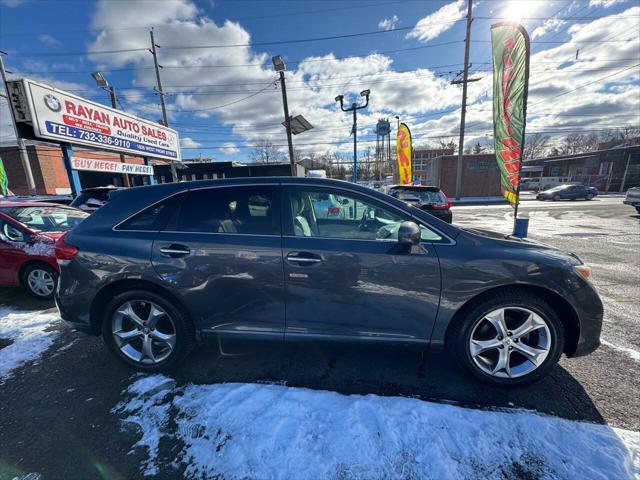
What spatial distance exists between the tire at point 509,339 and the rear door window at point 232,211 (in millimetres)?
1790

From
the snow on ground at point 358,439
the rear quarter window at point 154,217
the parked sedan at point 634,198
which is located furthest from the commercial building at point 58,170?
the snow on ground at point 358,439

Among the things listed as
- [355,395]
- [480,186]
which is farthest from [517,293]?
[480,186]

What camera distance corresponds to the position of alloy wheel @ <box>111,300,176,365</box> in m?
2.48

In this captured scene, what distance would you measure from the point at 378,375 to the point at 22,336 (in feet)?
13.7

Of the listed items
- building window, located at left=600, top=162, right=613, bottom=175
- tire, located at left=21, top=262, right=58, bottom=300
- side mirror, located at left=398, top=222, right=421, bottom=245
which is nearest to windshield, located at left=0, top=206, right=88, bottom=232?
tire, located at left=21, top=262, right=58, bottom=300

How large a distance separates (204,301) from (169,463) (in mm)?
1100

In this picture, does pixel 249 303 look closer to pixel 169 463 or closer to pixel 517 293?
pixel 169 463

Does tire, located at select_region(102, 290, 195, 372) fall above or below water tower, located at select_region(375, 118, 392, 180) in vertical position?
below

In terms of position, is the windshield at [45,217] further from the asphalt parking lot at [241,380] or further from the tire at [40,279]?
the asphalt parking lot at [241,380]

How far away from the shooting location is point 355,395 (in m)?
2.17

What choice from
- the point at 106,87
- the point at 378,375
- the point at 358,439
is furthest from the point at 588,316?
the point at 106,87

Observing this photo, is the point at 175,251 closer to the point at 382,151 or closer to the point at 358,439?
the point at 358,439

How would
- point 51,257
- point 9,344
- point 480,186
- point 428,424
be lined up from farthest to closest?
point 480,186 → point 51,257 → point 9,344 → point 428,424

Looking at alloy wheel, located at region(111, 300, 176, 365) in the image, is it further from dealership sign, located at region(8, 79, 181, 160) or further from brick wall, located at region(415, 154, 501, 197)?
brick wall, located at region(415, 154, 501, 197)
